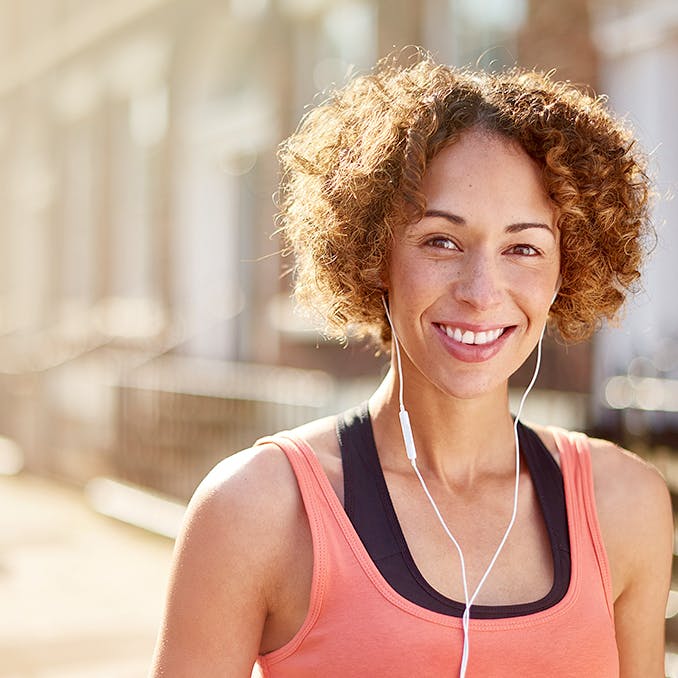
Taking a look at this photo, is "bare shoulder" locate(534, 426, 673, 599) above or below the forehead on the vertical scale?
below

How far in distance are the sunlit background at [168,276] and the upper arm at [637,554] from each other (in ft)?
4.88

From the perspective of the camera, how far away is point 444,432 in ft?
8.06

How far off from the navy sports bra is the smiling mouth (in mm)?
281

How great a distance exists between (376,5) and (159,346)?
16.0ft

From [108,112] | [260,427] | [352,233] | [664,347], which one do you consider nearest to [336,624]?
[352,233]

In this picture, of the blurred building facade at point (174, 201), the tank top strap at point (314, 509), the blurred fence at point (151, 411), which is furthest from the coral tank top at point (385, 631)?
the blurred fence at point (151, 411)

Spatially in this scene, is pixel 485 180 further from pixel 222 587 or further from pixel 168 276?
pixel 168 276

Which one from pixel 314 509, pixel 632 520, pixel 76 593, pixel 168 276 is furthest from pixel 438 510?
pixel 168 276

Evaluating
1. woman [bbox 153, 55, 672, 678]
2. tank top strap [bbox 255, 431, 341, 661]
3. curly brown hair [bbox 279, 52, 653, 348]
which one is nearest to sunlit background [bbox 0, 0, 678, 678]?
curly brown hair [bbox 279, 52, 653, 348]

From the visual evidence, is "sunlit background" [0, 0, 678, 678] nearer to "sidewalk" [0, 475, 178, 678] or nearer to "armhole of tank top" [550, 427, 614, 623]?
"sidewalk" [0, 475, 178, 678]

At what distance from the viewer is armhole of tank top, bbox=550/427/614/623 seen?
91.1 inches

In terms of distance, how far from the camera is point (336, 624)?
6.95 ft

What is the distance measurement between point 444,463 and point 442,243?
18.4 inches

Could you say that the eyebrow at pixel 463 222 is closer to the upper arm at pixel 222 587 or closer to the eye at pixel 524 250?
the eye at pixel 524 250
